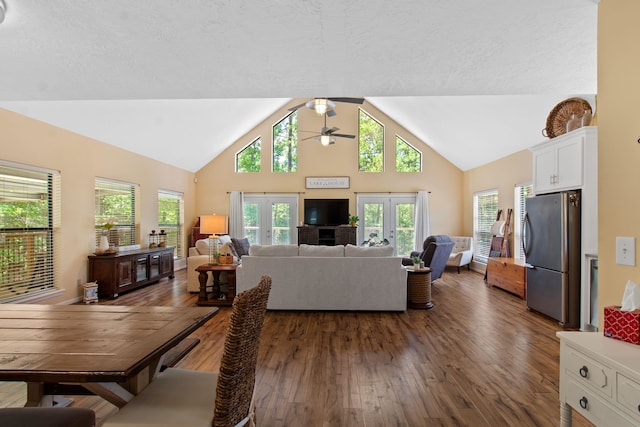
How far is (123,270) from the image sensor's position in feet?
17.5

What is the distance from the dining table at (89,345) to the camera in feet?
3.68

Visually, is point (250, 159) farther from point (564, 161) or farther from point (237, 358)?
point (237, 358)

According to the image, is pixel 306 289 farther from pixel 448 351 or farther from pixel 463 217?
pixel 463 217

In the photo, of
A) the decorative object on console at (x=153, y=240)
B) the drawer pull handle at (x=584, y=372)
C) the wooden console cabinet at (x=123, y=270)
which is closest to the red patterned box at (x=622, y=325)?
the drawer pull handle at (x=584, y=372)

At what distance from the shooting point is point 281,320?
4059mm

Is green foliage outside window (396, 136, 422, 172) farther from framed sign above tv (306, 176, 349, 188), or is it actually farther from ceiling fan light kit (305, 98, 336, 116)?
ceiling fan light kit (305, 98, 336, 116)

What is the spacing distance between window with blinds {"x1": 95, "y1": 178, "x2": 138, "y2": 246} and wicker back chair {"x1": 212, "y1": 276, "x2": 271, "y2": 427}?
17.0ft

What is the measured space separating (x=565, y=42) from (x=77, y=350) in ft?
9.84

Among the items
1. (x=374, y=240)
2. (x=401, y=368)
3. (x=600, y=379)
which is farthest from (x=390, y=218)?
(x=600, y=379)

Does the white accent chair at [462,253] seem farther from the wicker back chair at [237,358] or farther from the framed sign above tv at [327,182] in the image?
the wicker back chair at [237,358]

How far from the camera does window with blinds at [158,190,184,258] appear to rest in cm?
754

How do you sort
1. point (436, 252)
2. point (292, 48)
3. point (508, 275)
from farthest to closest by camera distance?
point (508, 275) < point (436, 252) < point (292, 48)

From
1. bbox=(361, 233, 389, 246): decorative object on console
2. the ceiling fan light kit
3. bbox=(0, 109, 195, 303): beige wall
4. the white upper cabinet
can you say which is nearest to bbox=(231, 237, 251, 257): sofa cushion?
bbox=(0, 109, 195, 303): beige wall

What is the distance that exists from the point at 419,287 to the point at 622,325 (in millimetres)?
3248
